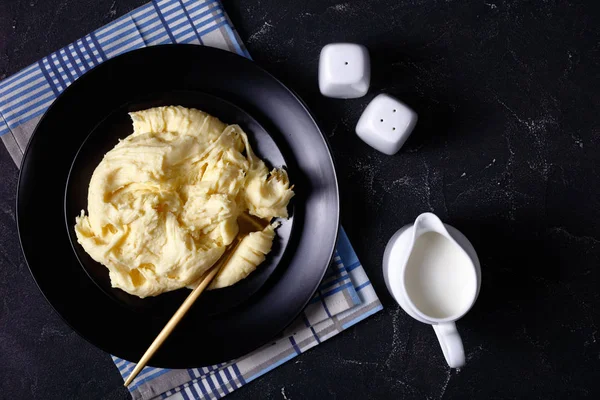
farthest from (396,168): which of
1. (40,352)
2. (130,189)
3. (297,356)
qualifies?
(40,352)

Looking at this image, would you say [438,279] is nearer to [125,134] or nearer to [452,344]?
[452,344]

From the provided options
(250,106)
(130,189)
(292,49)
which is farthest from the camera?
(292,49)

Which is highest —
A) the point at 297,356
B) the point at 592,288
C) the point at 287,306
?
the point at 287,306

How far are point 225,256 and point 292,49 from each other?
616 millimetres

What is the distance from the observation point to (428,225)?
1227 mm

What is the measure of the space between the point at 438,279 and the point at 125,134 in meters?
0.89

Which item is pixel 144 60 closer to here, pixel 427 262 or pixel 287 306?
pixel 287 306

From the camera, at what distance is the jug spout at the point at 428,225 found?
120 centimetres

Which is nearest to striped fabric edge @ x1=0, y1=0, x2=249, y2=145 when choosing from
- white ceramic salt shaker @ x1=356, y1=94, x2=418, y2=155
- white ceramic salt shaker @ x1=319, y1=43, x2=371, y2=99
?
white ceramic salt shaker @ x1=319, y1=43, x2=371, y2=99

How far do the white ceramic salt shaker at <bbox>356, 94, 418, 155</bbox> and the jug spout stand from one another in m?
0.24

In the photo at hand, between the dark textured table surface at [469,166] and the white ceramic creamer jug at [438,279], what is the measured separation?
0.18 metres

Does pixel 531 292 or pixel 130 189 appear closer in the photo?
pixel 130 189

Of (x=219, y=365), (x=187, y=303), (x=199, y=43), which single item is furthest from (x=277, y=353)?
(x=199, y=43)

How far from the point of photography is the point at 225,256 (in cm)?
132
